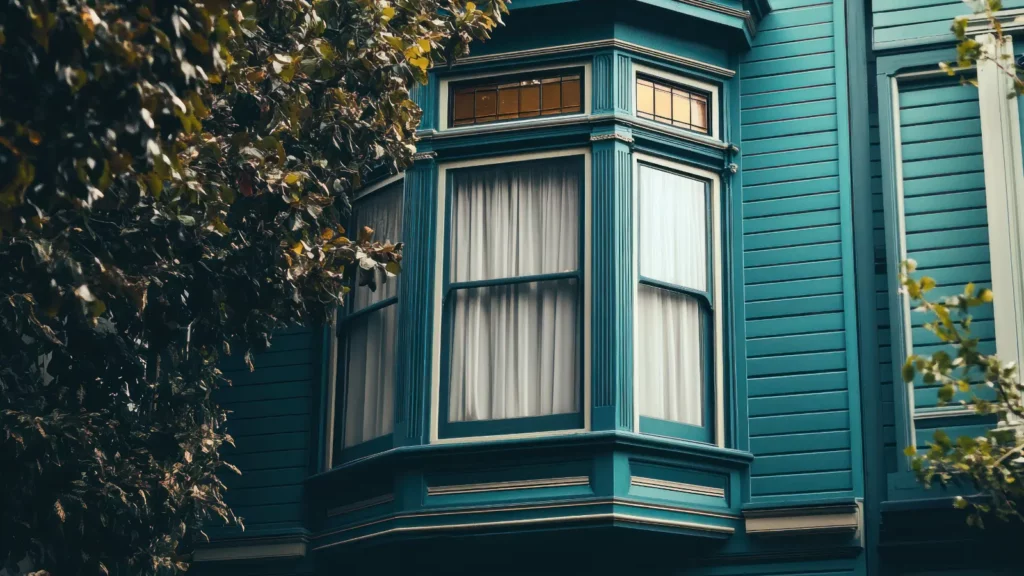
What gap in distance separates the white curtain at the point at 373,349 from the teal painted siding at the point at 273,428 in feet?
1.71

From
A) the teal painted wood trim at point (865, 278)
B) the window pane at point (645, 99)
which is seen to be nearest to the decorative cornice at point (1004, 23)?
the teal painted wood trim at point (865, 278)

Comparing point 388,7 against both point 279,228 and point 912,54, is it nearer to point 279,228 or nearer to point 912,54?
point 279,228

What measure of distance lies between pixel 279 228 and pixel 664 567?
15.0ft

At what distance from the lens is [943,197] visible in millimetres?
13453

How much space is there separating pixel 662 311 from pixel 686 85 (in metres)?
2.26

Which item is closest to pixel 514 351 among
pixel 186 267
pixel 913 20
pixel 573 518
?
pixel 573 518

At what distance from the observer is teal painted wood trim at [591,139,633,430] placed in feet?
42.4

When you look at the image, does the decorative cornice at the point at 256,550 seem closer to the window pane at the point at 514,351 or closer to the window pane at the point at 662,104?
the window pane at the point at 514,351

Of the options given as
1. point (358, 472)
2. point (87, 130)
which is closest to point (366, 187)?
point (358, 472)

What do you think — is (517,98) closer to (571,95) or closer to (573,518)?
(571,95)

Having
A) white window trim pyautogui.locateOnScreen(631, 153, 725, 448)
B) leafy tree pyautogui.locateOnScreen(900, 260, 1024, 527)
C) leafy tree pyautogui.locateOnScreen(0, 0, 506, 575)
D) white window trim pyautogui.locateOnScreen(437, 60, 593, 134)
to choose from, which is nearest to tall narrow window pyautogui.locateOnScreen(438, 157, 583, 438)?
white window trim pyautogui.locateOnScreen(437, 60, 593, 134)

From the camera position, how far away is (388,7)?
1163cm

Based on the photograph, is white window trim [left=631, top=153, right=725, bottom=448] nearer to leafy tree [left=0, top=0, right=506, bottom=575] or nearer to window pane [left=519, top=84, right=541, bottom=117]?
window pane [left=519, top=84, right=541, bottom=117]

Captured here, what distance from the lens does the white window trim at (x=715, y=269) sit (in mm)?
13281
